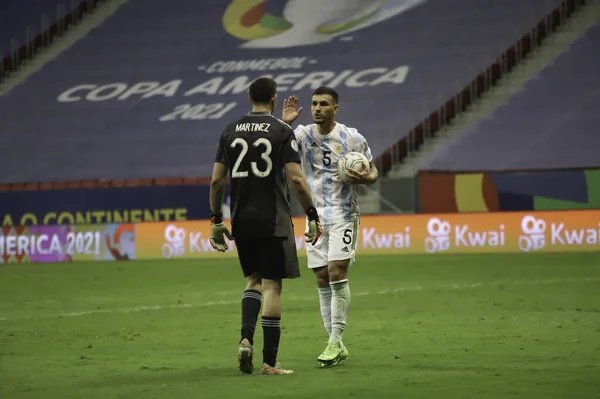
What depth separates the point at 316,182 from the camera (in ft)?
32.6

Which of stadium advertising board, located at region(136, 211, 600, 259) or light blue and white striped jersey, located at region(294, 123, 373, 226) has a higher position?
stadium advertising board, located at region(136, 211, 600, 259)

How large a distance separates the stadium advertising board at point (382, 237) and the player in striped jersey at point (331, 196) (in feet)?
53.8

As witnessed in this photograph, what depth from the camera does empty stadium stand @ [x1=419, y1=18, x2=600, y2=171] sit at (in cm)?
3133

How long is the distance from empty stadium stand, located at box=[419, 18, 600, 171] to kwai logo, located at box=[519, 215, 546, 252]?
4.34m

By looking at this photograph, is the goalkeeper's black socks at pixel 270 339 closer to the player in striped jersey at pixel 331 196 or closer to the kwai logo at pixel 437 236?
the player in striped jersey at pixel 331 196

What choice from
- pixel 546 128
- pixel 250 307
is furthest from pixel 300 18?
pixel 250 307

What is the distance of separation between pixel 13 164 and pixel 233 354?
28.1 m

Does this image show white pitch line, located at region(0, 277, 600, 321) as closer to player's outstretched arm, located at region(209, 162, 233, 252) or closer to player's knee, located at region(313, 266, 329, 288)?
player's knee, located at region(313, 266, 329, 288)

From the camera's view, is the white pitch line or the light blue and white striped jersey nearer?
the light blue and white striped jersey

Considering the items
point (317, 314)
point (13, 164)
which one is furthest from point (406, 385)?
point (13, 164)

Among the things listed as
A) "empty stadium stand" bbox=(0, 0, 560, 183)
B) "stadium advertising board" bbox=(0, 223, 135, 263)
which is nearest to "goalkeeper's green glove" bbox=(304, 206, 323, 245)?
"stadium advertising board" bbox=(0, 223, 135, 263)

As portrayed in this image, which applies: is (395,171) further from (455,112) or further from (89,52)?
(89,52)

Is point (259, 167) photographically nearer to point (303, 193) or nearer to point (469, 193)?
point (303, 193)

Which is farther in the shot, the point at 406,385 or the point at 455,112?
the point at 455,112
